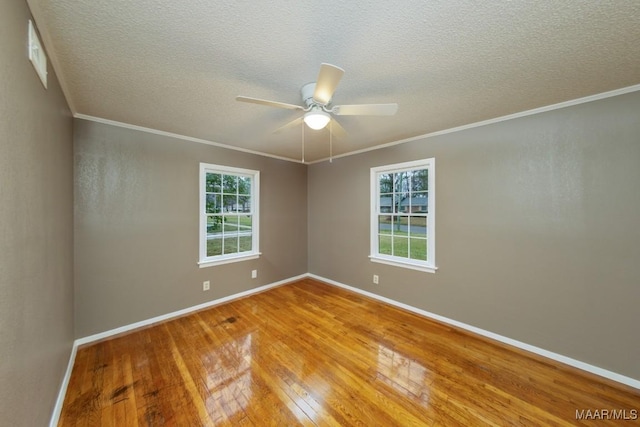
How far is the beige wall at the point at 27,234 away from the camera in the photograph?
3.04 ft

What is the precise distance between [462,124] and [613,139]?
3.92 ft

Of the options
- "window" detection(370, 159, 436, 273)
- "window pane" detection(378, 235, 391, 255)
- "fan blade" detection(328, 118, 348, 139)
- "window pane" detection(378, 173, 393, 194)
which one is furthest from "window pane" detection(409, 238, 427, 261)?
"fan blade" detection(328, 118, 348, 139)

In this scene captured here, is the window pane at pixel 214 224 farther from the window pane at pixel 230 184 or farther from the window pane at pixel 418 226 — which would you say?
the window pane at pixel 418 226

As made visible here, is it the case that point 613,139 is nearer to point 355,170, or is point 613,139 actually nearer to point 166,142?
A: point 355,170

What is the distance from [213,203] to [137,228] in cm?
98

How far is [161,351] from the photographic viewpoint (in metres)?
2.29

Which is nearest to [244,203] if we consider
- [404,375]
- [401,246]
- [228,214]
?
[228,214]

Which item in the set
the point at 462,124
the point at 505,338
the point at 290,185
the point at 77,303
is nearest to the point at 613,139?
the point at 462,124

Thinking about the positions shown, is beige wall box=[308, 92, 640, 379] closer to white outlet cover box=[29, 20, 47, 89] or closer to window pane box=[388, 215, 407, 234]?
window pane box=[388, 215, 407, 234]

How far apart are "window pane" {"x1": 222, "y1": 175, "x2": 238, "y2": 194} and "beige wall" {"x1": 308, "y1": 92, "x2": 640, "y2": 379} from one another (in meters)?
2.70

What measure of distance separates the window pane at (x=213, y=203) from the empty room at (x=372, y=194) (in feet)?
0.10

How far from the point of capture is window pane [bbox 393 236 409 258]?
11.1 ft

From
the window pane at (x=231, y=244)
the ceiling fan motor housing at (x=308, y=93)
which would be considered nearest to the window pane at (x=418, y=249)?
the ceiling fan motor housing at (x=308, y=93)

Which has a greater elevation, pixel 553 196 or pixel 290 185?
pixel 290 185
